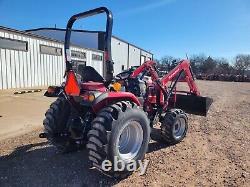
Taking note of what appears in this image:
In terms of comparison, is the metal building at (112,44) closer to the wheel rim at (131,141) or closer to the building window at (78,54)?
the building window at (78,54)

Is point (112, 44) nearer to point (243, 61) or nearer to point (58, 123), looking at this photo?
point (58, 123)

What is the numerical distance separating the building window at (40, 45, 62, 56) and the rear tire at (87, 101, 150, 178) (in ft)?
40.6

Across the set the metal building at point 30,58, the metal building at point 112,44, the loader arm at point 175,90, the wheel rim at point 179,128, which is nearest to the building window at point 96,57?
the metal building at point 112,44

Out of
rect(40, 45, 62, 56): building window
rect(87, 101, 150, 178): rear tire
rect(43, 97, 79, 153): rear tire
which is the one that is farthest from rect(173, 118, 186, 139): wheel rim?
rect(40, 45, 62, 56): building window

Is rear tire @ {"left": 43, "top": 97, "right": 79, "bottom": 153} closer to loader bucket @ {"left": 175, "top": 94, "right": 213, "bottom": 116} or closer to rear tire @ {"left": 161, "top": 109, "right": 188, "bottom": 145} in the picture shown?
rear tire @ {"left": 161, "top": 109, "right": 188, "bottom": 145}

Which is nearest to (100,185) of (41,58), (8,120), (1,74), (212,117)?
(8,120)

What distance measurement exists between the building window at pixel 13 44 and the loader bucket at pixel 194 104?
9.32 m

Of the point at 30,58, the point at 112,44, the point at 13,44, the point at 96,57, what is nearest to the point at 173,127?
the point at 13,44

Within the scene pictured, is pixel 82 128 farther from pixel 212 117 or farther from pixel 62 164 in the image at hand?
pixel 212 117

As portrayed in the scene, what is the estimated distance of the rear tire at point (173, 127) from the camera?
17.4ft

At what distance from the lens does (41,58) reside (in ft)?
49.2

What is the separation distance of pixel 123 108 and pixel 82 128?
0.88 metres

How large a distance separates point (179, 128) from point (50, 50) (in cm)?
1212

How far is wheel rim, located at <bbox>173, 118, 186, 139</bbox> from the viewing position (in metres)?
5.54
